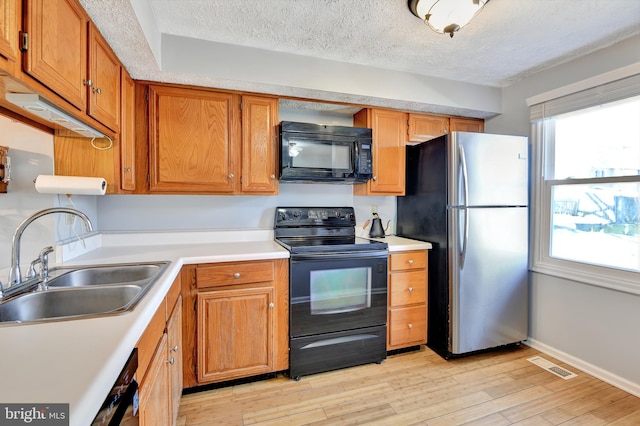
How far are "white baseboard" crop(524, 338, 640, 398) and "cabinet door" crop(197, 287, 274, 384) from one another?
219cm

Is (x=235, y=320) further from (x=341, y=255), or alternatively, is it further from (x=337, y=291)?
(x=341, y=255)

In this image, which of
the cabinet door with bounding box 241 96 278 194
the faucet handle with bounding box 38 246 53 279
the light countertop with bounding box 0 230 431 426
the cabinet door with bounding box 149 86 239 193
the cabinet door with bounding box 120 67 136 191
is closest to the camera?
the light countertop with bounding box 0 230 431 426

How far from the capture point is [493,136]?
7.44ft

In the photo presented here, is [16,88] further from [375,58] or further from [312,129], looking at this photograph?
[375,58]

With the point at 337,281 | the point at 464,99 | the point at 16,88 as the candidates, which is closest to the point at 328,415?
the point at 337,281

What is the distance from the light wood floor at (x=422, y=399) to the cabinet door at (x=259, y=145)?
1385mm

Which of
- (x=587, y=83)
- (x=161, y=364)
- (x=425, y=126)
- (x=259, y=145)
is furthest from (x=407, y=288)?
(x=587, y=83)

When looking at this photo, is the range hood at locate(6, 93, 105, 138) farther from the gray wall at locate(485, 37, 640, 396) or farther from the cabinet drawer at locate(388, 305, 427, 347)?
the gray wall at locate(485, 37, 640, 396)

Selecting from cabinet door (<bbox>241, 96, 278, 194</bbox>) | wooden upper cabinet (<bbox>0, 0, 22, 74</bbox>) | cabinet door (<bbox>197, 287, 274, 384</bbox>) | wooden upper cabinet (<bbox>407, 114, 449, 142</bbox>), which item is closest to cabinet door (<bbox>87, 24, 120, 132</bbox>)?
wooden upper cabinet (<bbox>0, 0, 22, 74</bbox>)

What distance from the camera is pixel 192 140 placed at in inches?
81.2

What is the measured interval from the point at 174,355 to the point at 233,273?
1.79 ft

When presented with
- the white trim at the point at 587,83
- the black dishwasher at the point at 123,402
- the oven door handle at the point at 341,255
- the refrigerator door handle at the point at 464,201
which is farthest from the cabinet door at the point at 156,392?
the white trim at the point at 587,83

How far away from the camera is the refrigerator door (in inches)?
86.2

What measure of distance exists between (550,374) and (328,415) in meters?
1.64
